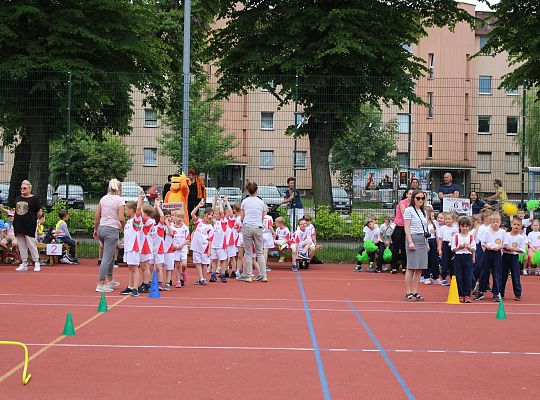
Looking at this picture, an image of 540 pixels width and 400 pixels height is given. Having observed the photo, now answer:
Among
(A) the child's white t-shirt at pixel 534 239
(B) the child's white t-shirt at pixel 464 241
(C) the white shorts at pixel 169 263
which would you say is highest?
(B) the child's white t-shirt at pixel 464 241

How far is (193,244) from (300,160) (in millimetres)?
6906

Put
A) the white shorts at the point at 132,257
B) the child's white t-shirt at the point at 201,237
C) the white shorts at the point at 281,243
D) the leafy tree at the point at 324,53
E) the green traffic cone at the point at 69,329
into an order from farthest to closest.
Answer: the leafy tree at the point at 324,53, the white shorts at the point at 281,243, the child's white t-shirt at the point at 201,237, the white shorts at the point at 132,257, the green traffic cone at the point at 69,329

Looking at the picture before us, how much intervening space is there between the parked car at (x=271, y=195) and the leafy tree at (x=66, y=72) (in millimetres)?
3651

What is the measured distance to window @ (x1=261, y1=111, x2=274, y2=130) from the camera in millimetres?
23145

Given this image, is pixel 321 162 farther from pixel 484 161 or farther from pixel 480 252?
pixel 480 252

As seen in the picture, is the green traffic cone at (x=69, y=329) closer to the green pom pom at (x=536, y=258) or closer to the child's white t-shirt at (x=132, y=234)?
the child's white t-shirt at (x=132, y=234)

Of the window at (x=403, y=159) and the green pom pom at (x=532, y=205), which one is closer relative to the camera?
the green pom pom at (x=532, y=205)

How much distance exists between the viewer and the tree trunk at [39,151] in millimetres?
24453

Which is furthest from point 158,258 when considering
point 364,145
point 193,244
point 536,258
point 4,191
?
point 364,145

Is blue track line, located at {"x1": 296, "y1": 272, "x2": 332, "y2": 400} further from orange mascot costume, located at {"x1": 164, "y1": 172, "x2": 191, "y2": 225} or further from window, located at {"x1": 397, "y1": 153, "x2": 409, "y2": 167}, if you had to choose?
window, located at {"x1": 397, "y1": 153, "x2": 409, "y2": 167}

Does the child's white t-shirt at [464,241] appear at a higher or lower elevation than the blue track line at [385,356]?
higher

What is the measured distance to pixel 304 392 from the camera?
7895 millimetres

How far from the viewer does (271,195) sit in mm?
25375

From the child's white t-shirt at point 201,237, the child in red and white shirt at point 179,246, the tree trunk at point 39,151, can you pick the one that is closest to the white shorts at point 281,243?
the child's white t-shirt at point 201,237
